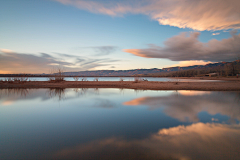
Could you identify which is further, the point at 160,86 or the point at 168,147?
the point at 160,86

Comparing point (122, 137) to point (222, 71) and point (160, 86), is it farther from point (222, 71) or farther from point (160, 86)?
point (222, 71)

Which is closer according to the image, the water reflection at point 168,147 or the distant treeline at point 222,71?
the water reflection at point 168,147

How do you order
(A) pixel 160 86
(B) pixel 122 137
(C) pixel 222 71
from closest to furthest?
(B) pixel 122 137
(A) pixel 160 86
(C) pixel 222 71

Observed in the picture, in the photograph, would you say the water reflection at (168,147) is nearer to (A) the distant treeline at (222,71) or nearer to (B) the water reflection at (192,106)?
(B) the water reflection at (192,106)

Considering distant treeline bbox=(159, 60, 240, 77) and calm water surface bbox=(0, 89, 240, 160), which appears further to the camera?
distant treeline bbox=(159, 60, 240, 77)

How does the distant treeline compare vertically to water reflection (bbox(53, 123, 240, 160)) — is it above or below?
above

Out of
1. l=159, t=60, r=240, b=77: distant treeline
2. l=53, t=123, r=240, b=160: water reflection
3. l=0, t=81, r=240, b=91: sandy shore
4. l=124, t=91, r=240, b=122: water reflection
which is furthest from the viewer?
l=159, t=60, r=240, b=77: distant treeline

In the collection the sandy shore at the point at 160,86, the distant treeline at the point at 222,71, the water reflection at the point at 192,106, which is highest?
the distant treeline at the point at 222,71

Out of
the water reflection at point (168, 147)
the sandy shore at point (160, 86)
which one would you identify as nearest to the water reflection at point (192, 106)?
the water reflection at point (168, 147)

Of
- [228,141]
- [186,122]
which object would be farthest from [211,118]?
[228,141]

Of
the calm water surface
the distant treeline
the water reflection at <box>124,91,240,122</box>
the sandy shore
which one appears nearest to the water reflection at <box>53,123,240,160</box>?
the calm water surface

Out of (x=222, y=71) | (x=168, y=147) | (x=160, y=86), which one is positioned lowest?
(x=168, y=147)

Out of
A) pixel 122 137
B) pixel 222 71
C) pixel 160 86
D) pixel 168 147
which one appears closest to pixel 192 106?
pixel 168 147

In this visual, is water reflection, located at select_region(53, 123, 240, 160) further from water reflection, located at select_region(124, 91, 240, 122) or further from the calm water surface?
water reflection, located at select_region(124, 91, 240, 122)
